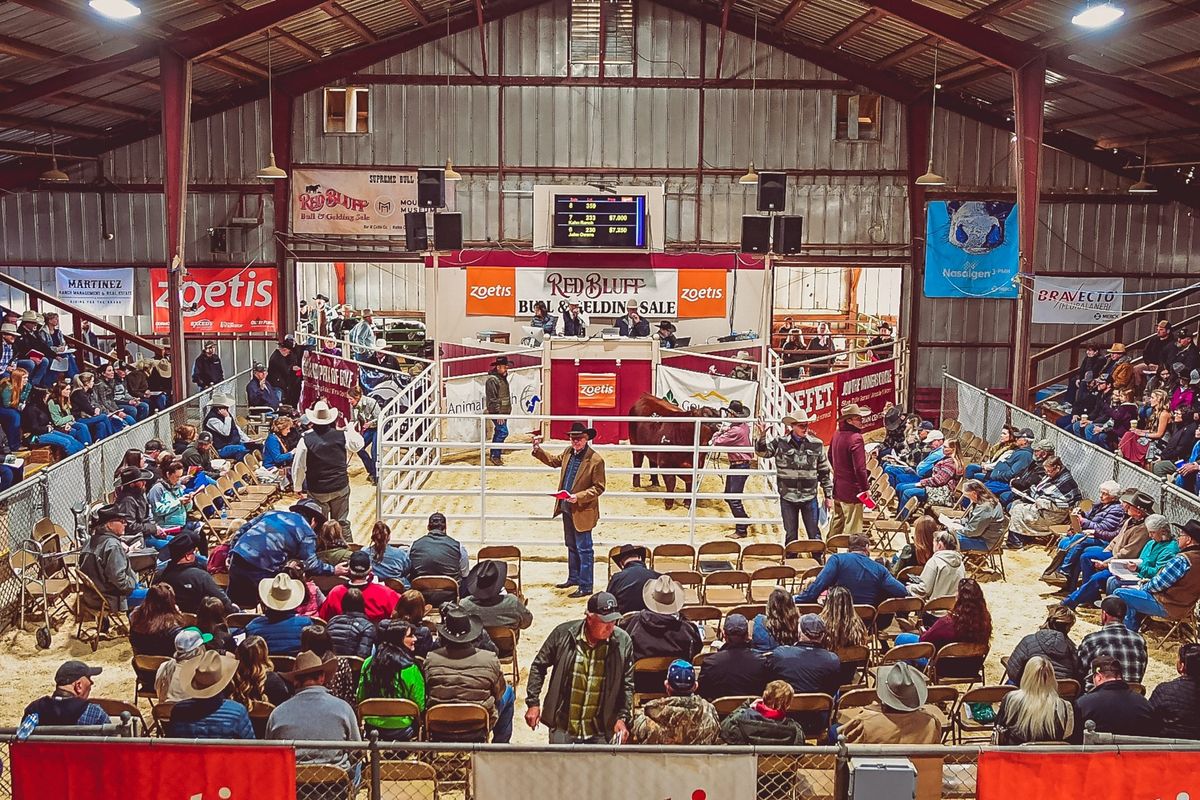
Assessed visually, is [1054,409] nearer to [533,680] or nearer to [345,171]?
[345,171]

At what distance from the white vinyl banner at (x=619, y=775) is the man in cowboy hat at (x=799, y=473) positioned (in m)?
6.31

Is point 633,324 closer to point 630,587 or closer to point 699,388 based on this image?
point 699,388

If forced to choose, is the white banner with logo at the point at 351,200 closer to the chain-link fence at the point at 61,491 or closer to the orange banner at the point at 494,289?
the orange banner at the point at 494,289

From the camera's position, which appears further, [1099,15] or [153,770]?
[1099,15]

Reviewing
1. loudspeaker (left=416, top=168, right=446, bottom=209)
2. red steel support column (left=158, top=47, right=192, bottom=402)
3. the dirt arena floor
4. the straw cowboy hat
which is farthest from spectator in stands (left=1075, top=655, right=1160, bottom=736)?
red steel support column (left=158, top=47, right=192, bottom=402)

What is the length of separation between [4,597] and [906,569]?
7993 mm

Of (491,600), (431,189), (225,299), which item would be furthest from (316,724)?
(225,299)

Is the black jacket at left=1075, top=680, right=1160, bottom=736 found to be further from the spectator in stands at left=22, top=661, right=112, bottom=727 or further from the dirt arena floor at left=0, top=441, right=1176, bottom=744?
the spectator in stands at left=22, top=661, right=112, bottom=727

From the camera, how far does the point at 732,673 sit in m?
6.46

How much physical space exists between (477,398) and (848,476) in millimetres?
6999

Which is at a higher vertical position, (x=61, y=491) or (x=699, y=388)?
(x=699, y=388)

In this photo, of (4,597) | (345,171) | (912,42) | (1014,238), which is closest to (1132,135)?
(1014,238)

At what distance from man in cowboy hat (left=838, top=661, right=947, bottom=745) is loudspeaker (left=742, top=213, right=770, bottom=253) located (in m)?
12.8

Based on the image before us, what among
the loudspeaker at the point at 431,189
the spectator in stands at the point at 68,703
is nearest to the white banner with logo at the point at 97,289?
the loudspeaker at the point at 431,189
